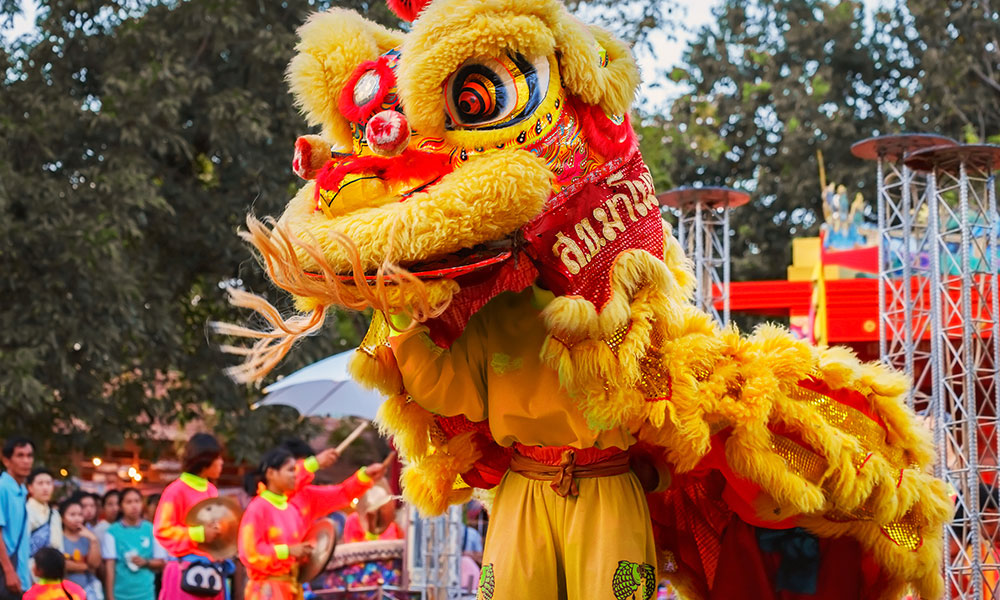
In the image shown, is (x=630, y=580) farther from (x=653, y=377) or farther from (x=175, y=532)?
(x=175, y=532)

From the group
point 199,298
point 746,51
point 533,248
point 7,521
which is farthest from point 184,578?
point 746,51

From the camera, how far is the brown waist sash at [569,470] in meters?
2.85

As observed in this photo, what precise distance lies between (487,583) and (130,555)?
17.6 feet

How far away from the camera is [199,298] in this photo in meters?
11.5

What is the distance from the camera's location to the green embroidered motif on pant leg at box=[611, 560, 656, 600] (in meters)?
2.73

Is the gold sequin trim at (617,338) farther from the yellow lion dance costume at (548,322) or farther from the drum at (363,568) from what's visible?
the drum at (363,568)

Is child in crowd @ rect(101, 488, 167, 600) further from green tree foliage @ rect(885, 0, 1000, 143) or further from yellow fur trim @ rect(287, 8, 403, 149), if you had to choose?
green tree foliage @ rect(885, 0, 1000, 143)

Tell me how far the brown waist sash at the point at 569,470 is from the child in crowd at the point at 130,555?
524 cm

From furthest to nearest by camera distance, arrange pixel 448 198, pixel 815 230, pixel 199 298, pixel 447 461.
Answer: pixel 815 230 < pixel 199 298 < pixel 447 461 < pixel 448 198

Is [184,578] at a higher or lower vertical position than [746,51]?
lower

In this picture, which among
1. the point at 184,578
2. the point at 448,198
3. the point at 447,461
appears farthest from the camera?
the point at 184,578

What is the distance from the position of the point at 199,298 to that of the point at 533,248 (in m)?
9.23

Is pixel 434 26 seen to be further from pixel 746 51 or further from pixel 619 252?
pixel 746 51

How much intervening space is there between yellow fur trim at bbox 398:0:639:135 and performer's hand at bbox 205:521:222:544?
386 centimetres
